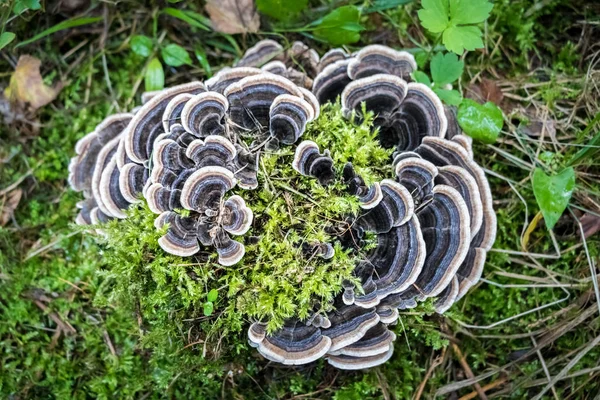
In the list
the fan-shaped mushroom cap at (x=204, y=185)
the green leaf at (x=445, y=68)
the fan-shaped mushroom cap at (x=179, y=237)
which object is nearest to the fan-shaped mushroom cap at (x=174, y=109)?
the fan-shaped mushroom cap at (x=204, y=185)

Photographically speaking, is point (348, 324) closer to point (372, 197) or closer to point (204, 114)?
point (372, 197)

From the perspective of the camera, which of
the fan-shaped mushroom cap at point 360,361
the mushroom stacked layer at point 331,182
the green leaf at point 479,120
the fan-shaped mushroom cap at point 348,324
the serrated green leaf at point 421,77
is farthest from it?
the green leaf at point 479,120

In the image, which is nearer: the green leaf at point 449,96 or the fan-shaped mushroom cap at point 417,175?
the fan-shaped mushroom cap at point 417,175

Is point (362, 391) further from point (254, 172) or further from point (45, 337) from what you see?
point (45, 337)

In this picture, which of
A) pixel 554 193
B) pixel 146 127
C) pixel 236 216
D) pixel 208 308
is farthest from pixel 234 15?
pixel 554 193

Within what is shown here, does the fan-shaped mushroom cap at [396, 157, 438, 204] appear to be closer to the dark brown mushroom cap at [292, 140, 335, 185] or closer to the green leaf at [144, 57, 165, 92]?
the dark brown mushroom cap at [292, 140, 335, 185]

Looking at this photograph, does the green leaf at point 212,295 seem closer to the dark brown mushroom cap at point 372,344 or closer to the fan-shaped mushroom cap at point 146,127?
the dark brown mushroom cap at point 372,344

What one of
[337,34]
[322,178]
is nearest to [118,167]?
[322,178]
